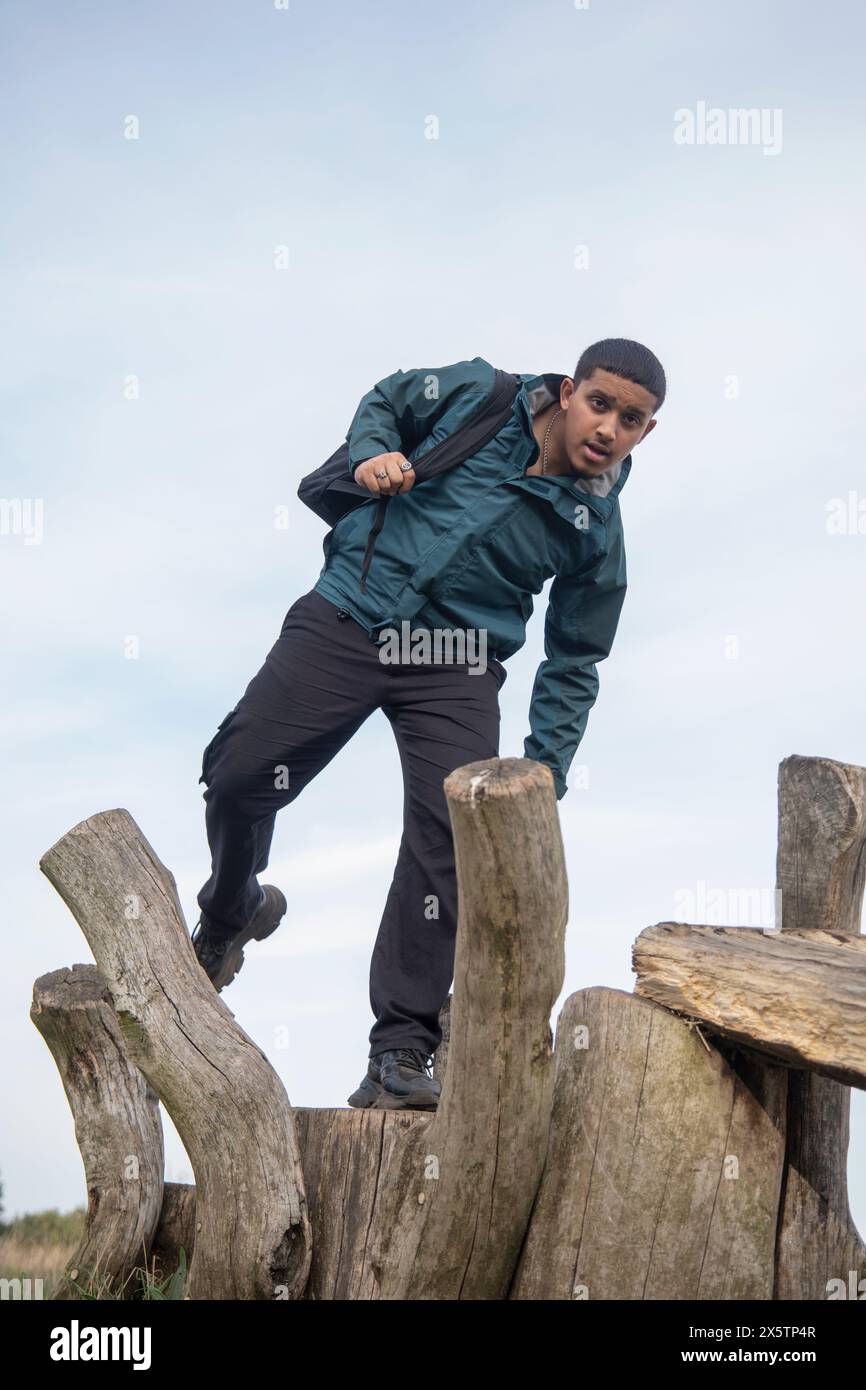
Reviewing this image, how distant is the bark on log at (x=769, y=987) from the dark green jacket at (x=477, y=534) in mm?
1464

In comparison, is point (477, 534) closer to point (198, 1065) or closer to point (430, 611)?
point (430, 611)

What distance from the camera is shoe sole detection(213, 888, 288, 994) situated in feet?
18.4

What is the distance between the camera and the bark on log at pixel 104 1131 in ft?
15.5

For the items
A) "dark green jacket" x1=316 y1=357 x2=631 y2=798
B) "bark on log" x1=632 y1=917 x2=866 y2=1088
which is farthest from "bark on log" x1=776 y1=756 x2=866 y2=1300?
"dark green jacket" x1=316 y1=357 x2=631 y2=798

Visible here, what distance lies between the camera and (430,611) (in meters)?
4.62

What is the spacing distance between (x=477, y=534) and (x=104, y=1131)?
104 inches

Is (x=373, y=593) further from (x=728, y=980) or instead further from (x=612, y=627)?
(x=728, y=980)

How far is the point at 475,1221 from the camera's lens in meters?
3.36

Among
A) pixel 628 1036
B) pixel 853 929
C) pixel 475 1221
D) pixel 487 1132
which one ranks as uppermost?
pixel 853 929

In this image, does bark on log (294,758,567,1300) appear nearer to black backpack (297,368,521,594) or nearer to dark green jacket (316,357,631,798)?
dark green jacket (316,357,631,798)

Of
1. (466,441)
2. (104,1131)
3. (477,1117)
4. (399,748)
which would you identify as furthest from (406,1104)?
(466,441)

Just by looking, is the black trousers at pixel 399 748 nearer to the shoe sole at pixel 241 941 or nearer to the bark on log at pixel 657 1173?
the shoe sole at pixel 241 941
